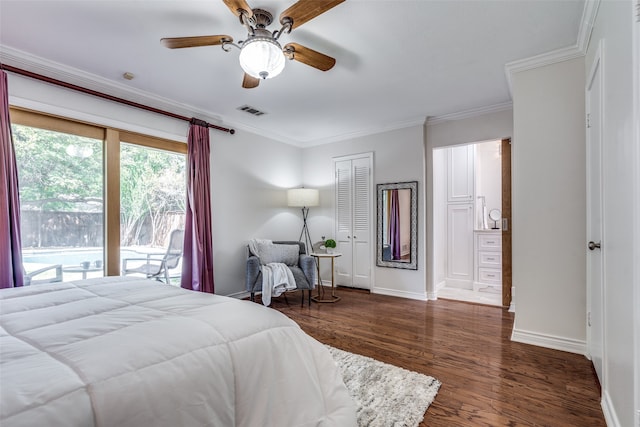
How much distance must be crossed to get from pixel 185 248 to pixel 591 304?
396cm

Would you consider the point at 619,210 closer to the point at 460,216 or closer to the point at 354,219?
the point at 354,219

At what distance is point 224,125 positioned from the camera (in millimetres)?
4324

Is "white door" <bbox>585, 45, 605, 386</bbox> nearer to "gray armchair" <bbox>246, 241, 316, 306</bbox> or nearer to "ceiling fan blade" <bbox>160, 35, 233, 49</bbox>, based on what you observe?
"ceiling fan blade" <bbox>160, 35, 233, 49</bbox>

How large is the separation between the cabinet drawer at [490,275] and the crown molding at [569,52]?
2873mm

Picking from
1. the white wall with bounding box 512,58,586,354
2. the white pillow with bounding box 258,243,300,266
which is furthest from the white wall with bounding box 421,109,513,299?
the white pillow with bounding box 258,243,300,266

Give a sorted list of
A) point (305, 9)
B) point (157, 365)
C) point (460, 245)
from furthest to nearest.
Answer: point (460, 245) → point (305, 9) → point (157, 365)

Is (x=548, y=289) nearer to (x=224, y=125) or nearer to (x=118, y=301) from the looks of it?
(x=118, y=301)

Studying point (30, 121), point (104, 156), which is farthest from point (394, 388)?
point (30, 121)

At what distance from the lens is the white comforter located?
0.79 m

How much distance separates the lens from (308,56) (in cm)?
226

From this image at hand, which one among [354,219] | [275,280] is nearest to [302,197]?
[354,219]

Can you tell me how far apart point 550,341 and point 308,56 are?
3117 millimetres

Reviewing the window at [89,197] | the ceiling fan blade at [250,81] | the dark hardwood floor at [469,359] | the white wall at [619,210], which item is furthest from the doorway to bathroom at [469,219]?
the window at [89,197]

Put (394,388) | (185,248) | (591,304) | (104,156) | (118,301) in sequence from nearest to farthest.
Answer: (118,301), (394,388), (591,304), (104,156), (185,248)
